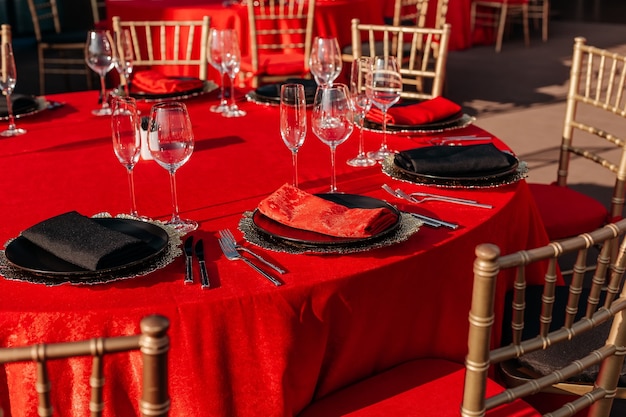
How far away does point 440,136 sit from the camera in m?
2.12

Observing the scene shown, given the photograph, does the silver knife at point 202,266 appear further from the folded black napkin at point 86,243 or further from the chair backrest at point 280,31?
the chair backrest at point 280,31

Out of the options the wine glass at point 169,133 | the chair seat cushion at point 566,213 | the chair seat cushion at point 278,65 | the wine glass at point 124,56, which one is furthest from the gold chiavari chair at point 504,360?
the chair seat cushion at point 278,65

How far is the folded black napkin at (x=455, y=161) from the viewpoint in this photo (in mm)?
1734

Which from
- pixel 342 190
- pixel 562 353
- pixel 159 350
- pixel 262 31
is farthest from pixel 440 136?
pixel 262 31

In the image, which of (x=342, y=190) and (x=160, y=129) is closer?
(x=160, y=129)

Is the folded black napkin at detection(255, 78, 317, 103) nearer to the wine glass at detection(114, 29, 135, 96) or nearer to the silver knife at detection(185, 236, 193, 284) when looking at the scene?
the wine glass at detection(114, 29, 135, 96)

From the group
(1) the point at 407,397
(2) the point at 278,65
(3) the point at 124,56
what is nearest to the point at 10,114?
(3) the point at 124,56

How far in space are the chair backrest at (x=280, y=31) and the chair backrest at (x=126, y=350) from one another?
3.77 m

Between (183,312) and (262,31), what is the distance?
365cm

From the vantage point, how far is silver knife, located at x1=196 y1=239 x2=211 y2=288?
1.27 meters

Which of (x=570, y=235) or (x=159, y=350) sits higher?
(x=159, y=350)

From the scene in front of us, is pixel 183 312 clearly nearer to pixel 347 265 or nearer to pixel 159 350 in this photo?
pixel 347 265

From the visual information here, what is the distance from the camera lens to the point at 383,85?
199cm

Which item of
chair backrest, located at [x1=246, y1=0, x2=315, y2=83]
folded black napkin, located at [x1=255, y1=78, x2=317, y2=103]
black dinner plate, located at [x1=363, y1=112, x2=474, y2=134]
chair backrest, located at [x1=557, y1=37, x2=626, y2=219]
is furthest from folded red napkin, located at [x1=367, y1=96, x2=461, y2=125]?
chair backrest, located at [x1=246, y1=0, x2=315, y2=83]
